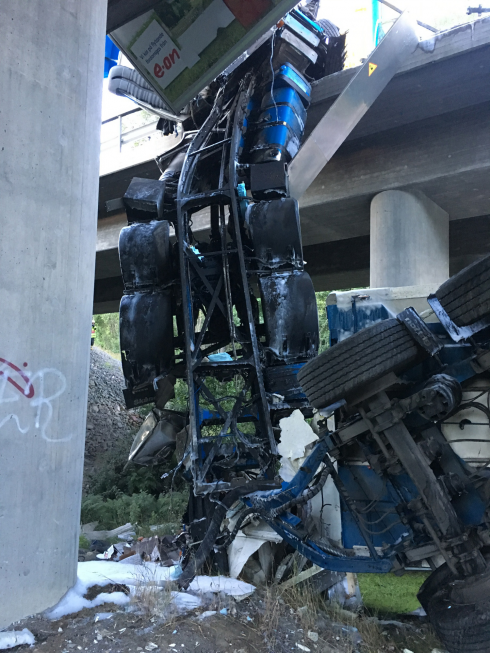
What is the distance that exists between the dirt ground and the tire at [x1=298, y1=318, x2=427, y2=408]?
1589mm

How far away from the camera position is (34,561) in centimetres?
347

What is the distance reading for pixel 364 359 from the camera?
10.5 ft

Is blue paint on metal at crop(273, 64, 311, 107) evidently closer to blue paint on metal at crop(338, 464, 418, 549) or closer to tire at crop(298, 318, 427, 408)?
tire at crop(298, 318, 427, 408)

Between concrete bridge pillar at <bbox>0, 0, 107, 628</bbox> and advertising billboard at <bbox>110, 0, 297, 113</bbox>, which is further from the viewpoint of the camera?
advertising billboard at <bbox>110, 0, 297, 113</bbox>

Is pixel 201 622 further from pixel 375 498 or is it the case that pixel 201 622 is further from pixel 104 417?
pixel 104 417

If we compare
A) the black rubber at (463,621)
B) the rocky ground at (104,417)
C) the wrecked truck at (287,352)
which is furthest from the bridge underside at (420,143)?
the rocky ground at (104,417)

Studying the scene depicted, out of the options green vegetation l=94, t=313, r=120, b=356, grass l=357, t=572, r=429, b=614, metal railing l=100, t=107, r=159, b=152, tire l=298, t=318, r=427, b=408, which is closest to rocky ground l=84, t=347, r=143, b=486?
metal railing l=100, t=107, r=159, b=152

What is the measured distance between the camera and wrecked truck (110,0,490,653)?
323 cm

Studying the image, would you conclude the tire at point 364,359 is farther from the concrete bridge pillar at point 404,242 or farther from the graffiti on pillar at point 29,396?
the concrete bridge pillar at point 404,242

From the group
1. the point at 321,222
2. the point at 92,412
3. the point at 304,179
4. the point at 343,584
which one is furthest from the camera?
the point at 92,412

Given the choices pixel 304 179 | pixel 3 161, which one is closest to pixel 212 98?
pixel 304 179

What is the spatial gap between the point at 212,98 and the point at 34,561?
622 cm

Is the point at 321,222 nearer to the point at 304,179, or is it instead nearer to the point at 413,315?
the point at 304,179

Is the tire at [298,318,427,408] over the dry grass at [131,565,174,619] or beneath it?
over
